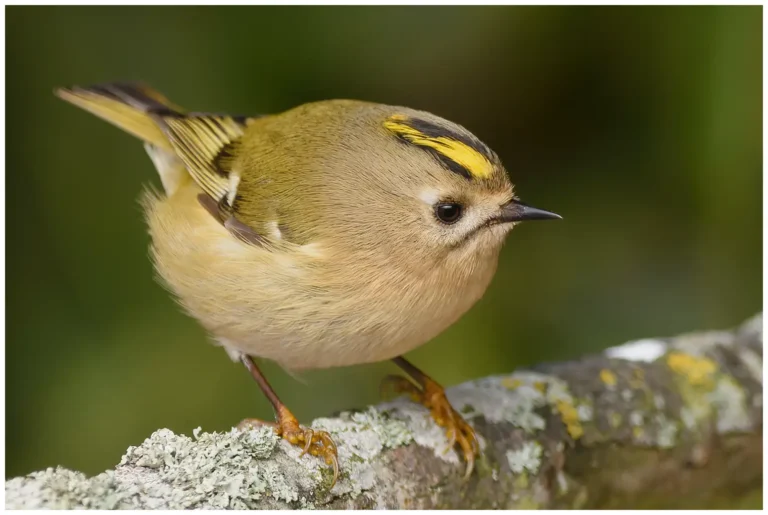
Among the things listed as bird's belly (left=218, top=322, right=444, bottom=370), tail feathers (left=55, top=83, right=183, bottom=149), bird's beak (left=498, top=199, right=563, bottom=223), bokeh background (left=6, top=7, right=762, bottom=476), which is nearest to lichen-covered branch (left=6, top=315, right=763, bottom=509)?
bird's belly (left=218, top=322, right=444, bottom=370)

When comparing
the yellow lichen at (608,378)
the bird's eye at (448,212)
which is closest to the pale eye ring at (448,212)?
the bird's eye at (448,212)

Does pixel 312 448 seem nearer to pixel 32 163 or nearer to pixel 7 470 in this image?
pixel 7 470

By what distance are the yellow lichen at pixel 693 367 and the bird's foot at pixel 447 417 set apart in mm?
745

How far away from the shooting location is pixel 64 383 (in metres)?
2.45

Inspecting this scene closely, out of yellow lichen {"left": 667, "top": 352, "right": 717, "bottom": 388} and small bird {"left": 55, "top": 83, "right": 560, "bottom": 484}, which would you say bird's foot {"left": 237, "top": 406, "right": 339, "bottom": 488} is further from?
yellow lichen {"left": 667, "top": 352, "right": 717, "bottom": 388}

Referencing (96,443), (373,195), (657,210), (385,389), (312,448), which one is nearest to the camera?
(312,448)

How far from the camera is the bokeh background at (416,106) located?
2496 millimetres

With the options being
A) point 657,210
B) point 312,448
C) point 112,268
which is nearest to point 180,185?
point 112,268

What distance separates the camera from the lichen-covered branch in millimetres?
1410

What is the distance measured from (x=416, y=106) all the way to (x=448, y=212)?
1.15 metres

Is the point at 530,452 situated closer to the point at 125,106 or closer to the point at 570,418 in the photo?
the point at 570,418

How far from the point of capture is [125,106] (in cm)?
232

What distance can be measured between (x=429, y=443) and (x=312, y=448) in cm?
33

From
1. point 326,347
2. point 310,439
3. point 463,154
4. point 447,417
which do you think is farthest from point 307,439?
point 463,154
